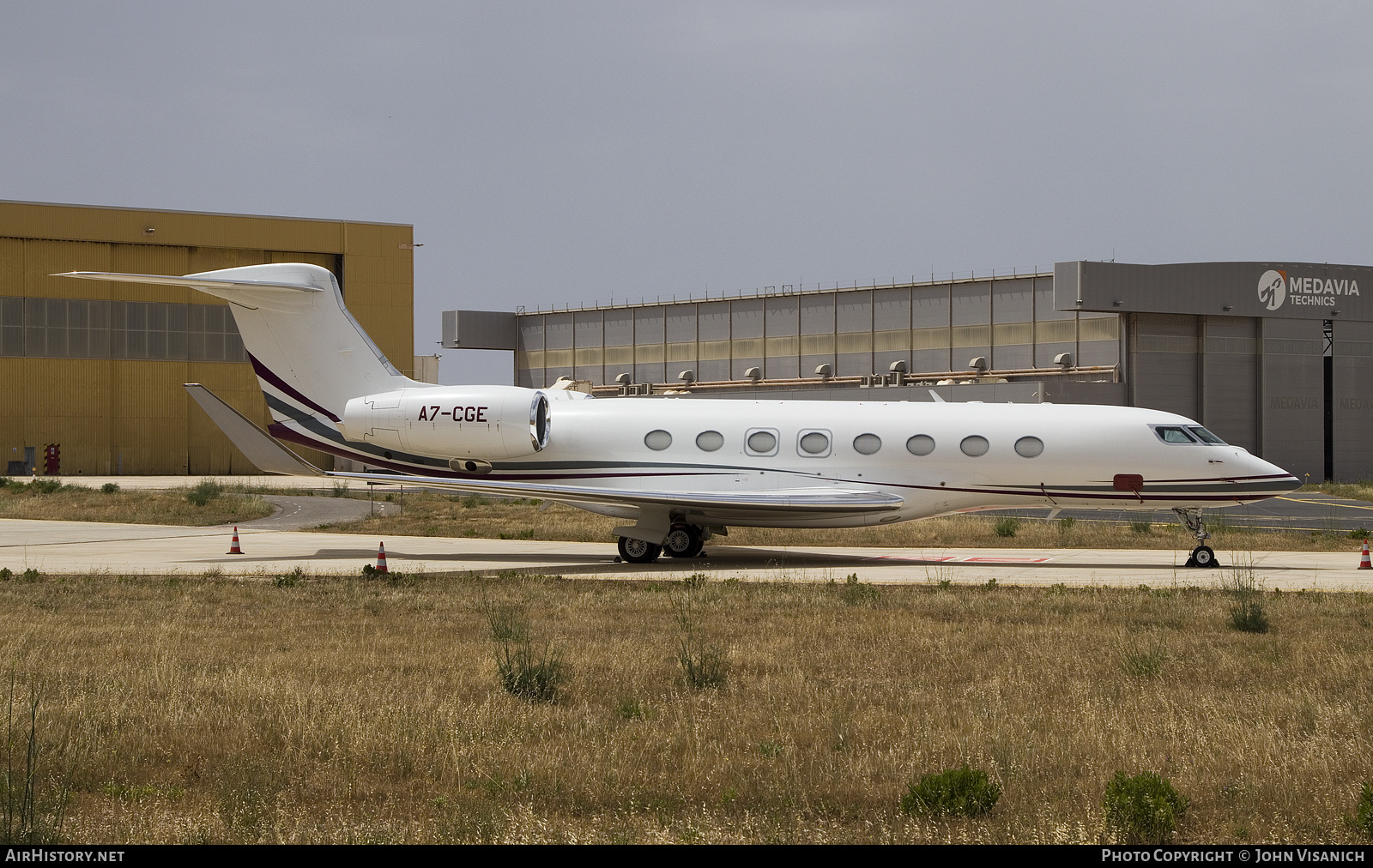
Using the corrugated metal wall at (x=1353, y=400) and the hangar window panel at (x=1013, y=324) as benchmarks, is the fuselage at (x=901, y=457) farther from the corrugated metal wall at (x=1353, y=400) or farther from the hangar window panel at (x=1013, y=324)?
the corrugated metal wall at (x=1353, y=400)

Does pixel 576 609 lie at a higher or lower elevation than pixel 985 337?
lower

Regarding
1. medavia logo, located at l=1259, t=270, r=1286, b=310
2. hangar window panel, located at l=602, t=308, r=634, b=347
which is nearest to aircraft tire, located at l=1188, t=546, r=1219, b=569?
medavia logo, located at l=1259, t=270, r=1286, b=310

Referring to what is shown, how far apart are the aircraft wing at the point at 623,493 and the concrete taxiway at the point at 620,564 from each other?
1018mm

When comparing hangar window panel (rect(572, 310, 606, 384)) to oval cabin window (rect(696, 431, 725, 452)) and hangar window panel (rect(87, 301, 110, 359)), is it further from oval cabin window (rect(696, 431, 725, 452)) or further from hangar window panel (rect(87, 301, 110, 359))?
oval cabin window (rect(696, 431, 725, 452))

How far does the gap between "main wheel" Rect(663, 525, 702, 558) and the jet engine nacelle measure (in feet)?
9.19

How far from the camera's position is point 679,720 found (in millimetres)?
8875

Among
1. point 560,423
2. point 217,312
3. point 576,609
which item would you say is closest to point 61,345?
point 217,312

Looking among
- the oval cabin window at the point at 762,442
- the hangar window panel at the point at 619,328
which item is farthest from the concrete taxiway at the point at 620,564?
the hangar window panel at the point at 619,328

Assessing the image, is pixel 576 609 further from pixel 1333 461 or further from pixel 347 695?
pixel 1333 461

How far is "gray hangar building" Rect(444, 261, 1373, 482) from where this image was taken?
51000 millimetres

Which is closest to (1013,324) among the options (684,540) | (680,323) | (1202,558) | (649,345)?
(680,323)

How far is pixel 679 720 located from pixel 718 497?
11.9 metres

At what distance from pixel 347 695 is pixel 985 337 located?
51.8 m

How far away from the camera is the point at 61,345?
5453 centimetres
